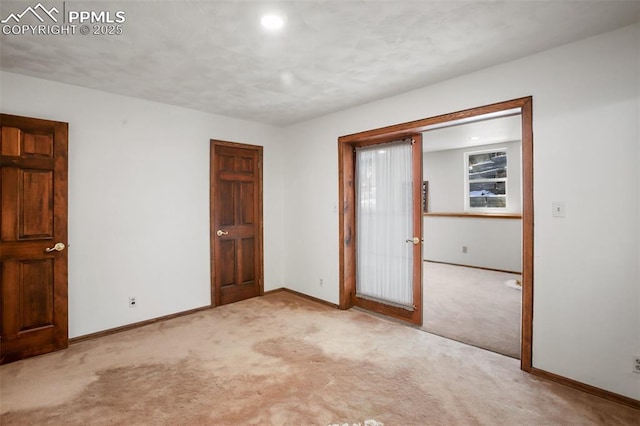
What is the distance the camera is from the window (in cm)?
679

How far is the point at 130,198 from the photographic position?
3.59 metres

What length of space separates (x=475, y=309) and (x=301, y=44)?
3.86m

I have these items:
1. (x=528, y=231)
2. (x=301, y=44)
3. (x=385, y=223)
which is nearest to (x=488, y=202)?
(x=385, y=223)

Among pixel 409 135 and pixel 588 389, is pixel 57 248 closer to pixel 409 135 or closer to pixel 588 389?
pixel 409 135

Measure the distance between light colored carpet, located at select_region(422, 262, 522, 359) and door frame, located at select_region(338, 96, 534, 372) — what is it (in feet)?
1.94


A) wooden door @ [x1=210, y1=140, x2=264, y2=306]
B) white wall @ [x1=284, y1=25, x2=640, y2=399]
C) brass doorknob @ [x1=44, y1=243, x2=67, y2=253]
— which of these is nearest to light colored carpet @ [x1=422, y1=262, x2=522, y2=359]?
white wall @ [x1=284, y1=25, x2=640, y2=399]

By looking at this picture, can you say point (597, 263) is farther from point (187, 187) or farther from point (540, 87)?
point (187, 187)

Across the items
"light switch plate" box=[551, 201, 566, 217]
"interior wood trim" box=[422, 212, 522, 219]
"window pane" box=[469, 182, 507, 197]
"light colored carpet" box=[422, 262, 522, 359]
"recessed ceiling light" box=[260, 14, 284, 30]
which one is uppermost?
"recessed ceiling light" box=[260, 14, 284, 30]

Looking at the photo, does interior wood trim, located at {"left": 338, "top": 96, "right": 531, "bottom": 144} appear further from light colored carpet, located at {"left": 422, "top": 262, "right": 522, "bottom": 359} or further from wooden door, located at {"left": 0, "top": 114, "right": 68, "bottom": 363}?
wooden door, located at {"left": 0, "top": 114, "right": 68, "bottom": 363}

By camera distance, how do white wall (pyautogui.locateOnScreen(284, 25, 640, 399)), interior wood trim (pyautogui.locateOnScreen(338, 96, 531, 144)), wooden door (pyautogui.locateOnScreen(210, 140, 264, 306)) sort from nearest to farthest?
1. white wall (pyautogui.locateOnScreen(284, 25, 640, 399))
2. interior wood trim (pyautogui.locateOnScreen(338, 96, 531, 144))
3. wooden door (pyautogui.locateOnScreen(210, 140, 264, 306))

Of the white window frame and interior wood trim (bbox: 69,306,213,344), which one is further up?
the white window frame

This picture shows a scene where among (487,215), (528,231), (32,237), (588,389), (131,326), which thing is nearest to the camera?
(588,389)

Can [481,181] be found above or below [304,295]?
above

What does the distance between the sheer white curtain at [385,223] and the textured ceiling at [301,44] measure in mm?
845
